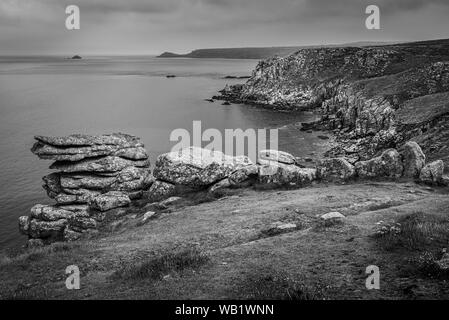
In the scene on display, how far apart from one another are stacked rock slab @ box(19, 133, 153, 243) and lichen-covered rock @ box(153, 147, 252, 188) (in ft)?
7.78

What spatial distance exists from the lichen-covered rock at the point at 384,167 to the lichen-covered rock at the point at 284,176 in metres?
4.32

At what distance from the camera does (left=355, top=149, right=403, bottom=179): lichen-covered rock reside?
3353cm

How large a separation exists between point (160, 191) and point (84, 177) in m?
7.74

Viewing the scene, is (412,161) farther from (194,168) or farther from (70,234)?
(70,234)

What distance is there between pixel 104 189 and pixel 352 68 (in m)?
104

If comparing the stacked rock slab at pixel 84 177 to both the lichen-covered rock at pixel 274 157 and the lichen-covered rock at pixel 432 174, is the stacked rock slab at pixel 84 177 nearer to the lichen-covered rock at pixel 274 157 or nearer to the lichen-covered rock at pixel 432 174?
the lichen-covered rock at pixel 274 157

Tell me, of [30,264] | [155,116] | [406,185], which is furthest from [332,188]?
[155,116]

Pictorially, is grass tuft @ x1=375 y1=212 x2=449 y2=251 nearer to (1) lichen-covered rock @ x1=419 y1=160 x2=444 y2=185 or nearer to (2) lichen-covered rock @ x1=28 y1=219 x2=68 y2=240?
(1) lichen-covered rock @ x1=419 y1=160 x2=444 y2=185

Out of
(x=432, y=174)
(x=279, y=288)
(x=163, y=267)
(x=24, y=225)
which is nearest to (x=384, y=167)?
(x=432, y=174)

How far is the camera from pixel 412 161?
33.2 m

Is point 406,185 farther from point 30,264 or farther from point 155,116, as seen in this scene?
point 155,116

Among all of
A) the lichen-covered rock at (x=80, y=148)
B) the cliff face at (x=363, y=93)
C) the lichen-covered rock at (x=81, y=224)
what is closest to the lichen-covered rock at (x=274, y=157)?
the lichen-covered rock at (x=80, y=148)

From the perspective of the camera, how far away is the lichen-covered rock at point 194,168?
36812 millimetres

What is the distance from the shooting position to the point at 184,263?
51.1ft
